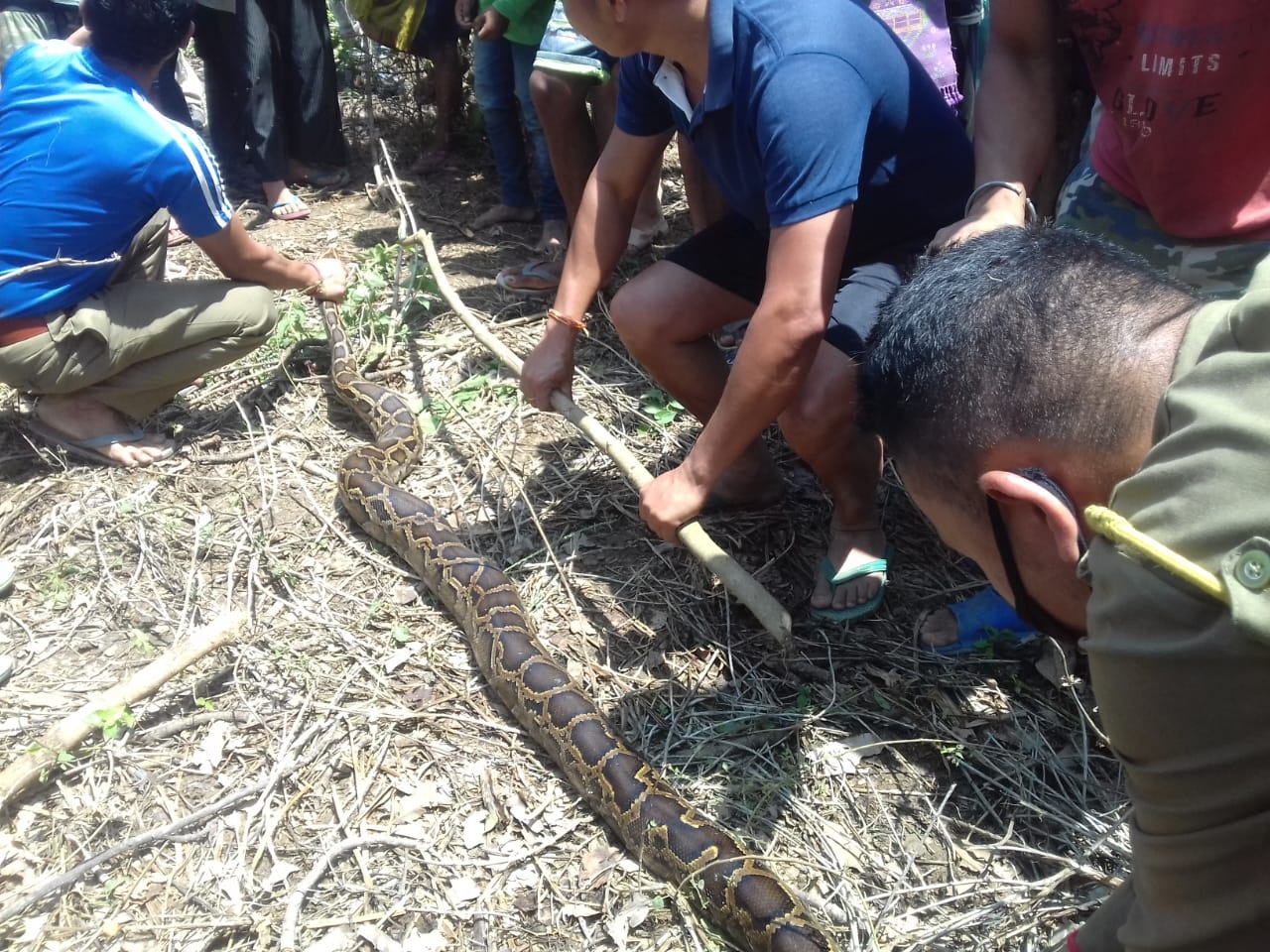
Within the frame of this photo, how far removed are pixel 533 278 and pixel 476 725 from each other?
9.94 ft

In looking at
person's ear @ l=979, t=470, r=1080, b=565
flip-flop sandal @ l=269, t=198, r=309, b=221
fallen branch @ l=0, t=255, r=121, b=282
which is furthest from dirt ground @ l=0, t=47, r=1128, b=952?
flip-flop sandal @ l=269, t=198, r=309, b=221

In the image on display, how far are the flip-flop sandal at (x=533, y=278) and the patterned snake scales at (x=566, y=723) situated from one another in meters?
1.33

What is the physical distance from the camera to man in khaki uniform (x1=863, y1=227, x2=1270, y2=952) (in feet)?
3.32

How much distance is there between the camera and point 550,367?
363cm

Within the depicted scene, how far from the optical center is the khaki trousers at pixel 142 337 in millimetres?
4492

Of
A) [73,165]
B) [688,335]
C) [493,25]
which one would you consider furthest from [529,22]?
[688,335]

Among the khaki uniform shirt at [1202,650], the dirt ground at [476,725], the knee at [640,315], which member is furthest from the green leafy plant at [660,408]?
the khaki uniform shirt at [1202,650]

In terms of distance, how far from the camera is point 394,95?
28.5ft

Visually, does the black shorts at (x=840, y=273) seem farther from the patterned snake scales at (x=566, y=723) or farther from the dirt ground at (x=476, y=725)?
the patterned snake scales at (x=566, y=723)

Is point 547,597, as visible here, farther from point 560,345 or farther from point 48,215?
point 48,215

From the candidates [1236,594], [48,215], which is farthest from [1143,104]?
[48,215]

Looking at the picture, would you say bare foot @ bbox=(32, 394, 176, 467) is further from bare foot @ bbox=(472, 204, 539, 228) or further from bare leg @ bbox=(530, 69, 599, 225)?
bare foot @ bbox=(472, 204, 539, 228)

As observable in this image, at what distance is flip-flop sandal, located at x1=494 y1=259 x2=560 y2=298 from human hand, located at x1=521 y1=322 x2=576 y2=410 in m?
2.04

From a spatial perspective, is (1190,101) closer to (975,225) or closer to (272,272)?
(975,225)
